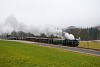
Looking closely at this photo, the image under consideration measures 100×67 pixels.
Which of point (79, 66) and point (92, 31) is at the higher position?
point (92, 31)

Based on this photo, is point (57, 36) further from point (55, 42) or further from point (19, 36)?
point (19, 36)

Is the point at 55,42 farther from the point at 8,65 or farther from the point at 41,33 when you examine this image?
the point at 8,65

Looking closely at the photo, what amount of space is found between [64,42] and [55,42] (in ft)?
16.8

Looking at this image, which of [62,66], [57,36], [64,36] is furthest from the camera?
[57,36]

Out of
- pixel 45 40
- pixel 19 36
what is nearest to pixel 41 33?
pixel 45 40

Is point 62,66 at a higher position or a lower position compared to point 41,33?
lower

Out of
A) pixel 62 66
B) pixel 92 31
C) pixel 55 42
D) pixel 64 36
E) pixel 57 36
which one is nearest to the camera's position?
pixel 62 66

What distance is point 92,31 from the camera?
15912 cm

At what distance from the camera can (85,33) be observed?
16100 centimetres

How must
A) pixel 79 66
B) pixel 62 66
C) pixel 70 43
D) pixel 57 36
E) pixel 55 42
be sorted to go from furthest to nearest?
1. pixel 57 36
2. pixel 55 42
3. pixel 70 43
4. pixel 79 66
5. pixel 62 66

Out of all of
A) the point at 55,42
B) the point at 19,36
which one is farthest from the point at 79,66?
the point at 19,36

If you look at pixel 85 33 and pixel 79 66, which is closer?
pixel 79 66

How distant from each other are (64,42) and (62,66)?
44961 millimetres

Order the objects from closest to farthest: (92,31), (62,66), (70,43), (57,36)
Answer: (62,66) < (70,43) < (57,36) < (92,31)
